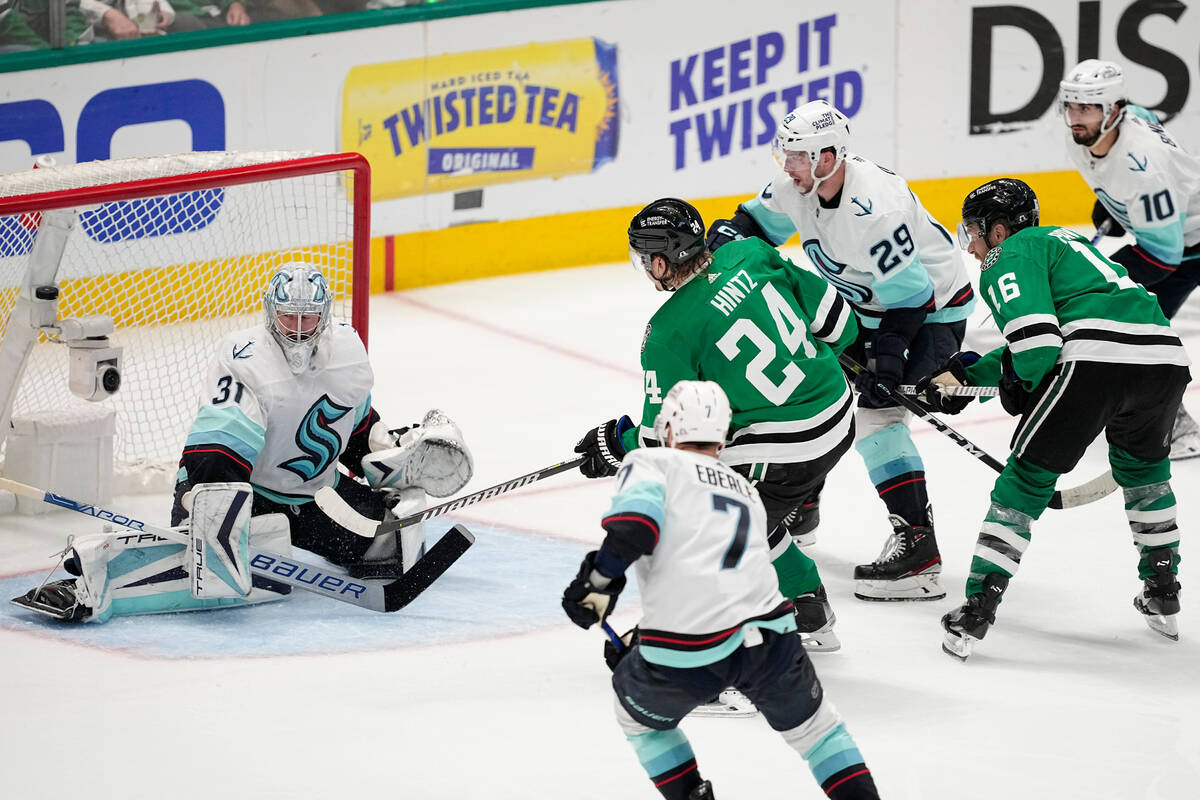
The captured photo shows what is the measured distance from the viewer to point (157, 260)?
564 centimetres

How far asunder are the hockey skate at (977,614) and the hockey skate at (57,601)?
1.89 m

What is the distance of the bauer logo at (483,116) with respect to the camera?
7043mm

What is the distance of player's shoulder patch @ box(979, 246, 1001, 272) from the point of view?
3.63 meters

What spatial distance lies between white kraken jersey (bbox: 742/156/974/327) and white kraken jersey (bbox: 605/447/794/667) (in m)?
1.53

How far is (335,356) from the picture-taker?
3928 millimetres

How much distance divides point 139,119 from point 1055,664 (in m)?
4.11

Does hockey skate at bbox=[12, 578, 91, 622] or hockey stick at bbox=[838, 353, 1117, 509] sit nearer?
hockey skate at bbox=[12, 578, 91, 622]

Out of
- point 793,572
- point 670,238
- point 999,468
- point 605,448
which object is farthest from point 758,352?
point 999,468

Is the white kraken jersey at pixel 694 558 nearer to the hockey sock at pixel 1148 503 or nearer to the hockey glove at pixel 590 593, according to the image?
the hockey glove at pixel 590 593

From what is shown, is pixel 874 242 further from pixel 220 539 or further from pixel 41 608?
pixel 41 608

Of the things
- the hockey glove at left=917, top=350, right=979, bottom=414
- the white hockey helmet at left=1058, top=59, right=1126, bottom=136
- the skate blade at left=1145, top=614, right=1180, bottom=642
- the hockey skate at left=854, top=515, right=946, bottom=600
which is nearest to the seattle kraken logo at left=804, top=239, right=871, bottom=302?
the hockey glove at left=917, top=350, right=979, bottom=414

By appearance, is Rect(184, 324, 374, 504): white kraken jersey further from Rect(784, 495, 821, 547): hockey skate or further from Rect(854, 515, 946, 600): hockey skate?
Rect(854, 515, 946, 600): hockey skate

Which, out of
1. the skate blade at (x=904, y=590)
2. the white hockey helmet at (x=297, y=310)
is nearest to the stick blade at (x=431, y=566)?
the white hockey helmet at (x=297, y=310)

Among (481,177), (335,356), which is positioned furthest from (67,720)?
(481,177)
